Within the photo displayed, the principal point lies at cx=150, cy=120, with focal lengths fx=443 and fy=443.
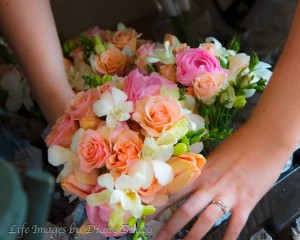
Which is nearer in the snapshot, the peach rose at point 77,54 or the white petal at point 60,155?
the white petal at point 60,155

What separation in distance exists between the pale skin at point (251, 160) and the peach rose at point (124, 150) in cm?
11

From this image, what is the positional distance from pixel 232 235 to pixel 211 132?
0.50ft

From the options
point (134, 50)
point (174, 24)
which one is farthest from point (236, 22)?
point (134, 50)

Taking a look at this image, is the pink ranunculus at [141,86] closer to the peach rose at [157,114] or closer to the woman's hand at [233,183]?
the peach rose at [157,114]

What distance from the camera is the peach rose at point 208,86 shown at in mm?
674

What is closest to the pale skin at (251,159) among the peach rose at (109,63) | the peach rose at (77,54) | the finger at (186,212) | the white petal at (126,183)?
the finger at (186,212)

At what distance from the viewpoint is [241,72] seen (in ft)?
2.39

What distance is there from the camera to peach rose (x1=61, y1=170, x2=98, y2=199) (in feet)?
1.89

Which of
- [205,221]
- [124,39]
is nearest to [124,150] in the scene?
[205,221]

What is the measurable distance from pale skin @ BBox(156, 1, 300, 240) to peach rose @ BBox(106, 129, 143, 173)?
0.11m

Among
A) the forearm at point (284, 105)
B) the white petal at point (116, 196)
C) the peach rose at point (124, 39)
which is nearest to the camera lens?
the white petal at point (116, 196)

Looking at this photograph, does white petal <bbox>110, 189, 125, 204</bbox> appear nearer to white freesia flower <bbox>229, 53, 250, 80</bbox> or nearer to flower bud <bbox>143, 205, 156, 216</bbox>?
flower bud <bbox>143, 205, 156, 216</bbox>

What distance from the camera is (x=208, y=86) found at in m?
0.67

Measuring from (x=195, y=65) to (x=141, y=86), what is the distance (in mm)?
119
